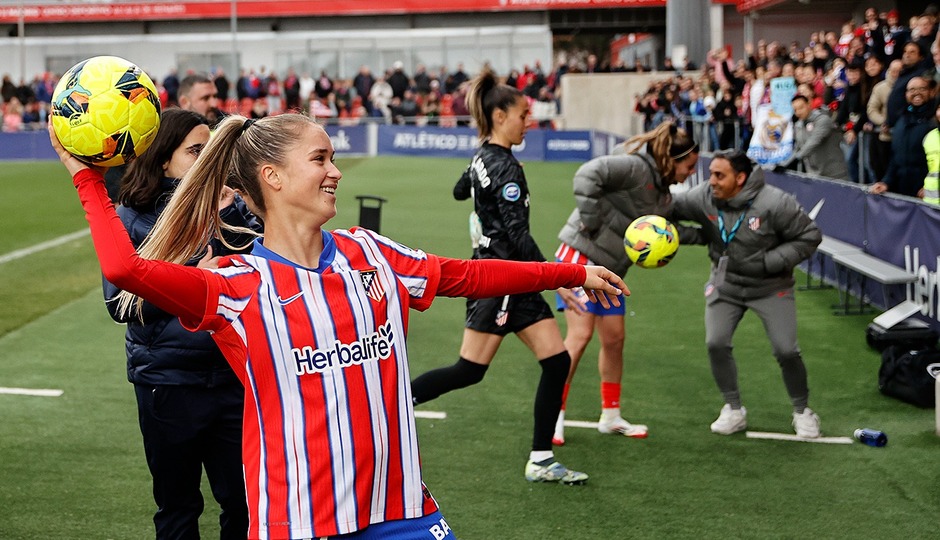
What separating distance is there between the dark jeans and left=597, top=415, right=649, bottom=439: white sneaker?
3.55 metres

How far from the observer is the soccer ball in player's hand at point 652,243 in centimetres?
607

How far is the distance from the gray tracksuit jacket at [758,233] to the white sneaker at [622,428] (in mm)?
1113

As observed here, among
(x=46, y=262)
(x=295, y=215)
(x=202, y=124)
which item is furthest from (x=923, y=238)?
(x=46, y=262)

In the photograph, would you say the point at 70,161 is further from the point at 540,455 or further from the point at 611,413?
the point at 611,413

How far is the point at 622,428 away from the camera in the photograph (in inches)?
294

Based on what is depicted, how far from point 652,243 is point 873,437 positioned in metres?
2.40

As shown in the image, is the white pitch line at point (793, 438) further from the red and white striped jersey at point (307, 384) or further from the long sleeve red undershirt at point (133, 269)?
the long sleeve red undershirt at point (133, 269)

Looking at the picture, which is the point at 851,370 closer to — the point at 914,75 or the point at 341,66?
the point at 914,75

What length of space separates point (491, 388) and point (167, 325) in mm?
4731

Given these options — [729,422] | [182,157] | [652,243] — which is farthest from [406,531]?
[729,422]

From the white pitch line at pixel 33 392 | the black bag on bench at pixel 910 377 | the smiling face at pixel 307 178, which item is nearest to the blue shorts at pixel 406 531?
the smiling face at pixel 307 178

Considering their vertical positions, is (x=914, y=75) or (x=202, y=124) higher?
(x=914, y=75)

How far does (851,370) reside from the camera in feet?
30.8

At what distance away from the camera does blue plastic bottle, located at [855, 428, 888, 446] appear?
7285 mm
